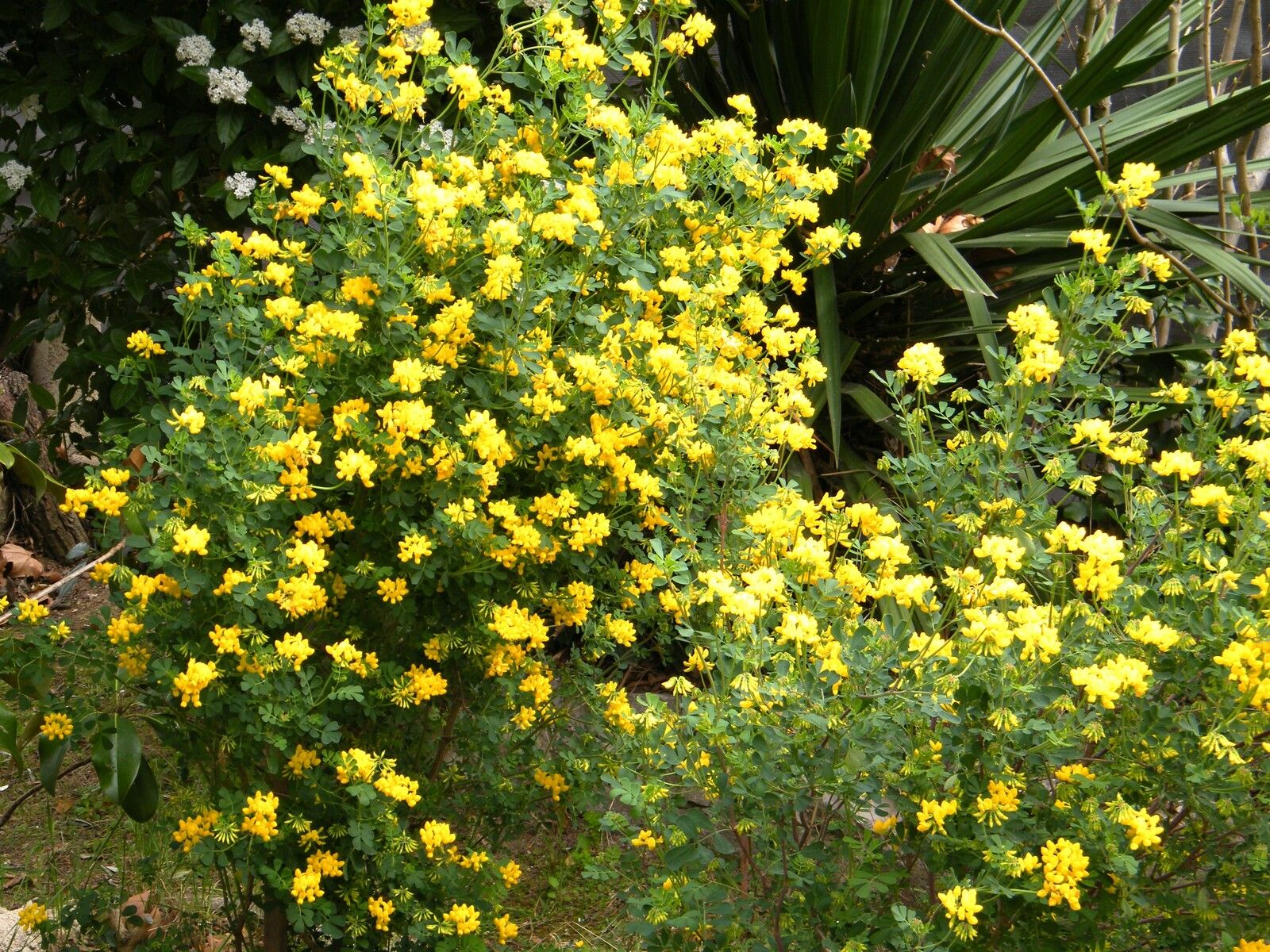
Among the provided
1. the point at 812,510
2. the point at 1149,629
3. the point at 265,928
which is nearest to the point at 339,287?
the point at 812,510

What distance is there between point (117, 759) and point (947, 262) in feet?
7.73

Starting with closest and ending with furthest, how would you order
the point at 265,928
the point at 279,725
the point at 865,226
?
the point at 279,725, the point at 265,928, the point at 865,226

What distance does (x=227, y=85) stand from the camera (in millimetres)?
2752

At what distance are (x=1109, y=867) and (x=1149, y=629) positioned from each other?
274 mm

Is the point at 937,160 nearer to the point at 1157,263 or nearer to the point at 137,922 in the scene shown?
the point at 1157,263

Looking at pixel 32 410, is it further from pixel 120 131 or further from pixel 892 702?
pixel 892 702

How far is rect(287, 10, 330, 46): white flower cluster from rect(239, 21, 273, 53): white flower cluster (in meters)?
0.05

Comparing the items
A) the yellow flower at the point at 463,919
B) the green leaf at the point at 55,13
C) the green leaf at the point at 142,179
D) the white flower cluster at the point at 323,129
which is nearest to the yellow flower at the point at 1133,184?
the white flower cluster at the point at 323,129

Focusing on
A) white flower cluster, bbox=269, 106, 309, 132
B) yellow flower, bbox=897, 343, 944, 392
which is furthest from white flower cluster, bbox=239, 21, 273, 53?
yellow flower, bbox=897, 343, 944, 392

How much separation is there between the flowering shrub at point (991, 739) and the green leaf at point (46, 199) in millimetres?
1949

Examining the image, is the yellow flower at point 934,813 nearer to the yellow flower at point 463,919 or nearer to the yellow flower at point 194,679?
the yellow flower at point 463,919

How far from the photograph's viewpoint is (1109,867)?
148 cm

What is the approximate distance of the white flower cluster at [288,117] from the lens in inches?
110

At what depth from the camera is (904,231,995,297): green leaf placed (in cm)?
323
